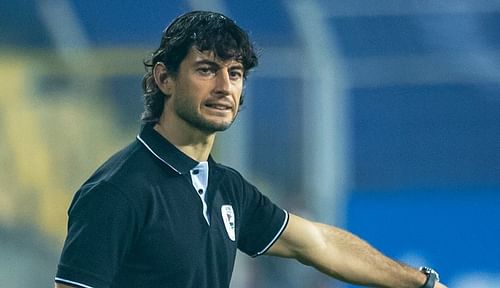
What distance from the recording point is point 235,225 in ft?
10.9

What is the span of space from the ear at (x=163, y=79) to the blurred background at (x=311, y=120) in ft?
8.60

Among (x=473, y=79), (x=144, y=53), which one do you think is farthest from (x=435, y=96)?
(x=144, y=53)

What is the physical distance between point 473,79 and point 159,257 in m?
3.39

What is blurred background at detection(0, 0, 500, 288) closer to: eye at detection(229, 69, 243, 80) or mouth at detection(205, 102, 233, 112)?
eye at detection(229, 69, 243, 80)

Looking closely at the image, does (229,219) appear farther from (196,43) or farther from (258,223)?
(196,43)

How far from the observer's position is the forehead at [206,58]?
3.23m

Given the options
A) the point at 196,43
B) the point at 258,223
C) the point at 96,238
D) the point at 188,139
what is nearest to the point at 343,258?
the point at 258,223

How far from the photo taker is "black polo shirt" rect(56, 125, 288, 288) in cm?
296

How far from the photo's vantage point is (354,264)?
3650 millimetres

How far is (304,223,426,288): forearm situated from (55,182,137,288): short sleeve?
78 cm

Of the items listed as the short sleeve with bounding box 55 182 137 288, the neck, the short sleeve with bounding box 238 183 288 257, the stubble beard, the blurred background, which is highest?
the blurred background

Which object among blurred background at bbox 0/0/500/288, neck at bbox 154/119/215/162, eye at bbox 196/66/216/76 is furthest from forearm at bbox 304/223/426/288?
blurred background at bbox 0/0/500/288

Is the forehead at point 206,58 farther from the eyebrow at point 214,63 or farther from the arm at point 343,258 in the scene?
the arm at point 343,258

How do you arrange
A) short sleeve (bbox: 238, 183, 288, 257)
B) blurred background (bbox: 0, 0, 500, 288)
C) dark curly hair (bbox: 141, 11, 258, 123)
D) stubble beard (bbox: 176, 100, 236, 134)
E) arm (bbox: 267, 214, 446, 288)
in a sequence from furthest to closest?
blurred background (bbox: 0, 0, 500, 288) → arm (bbox: 267, 214, 446, 288) → short sleeve (bbox: 238, 183, 288, 257) → dark curly hair (bbox: 141, 11, 258, 123) → stubble beard (bbox: 176, 100, 236, 134)
